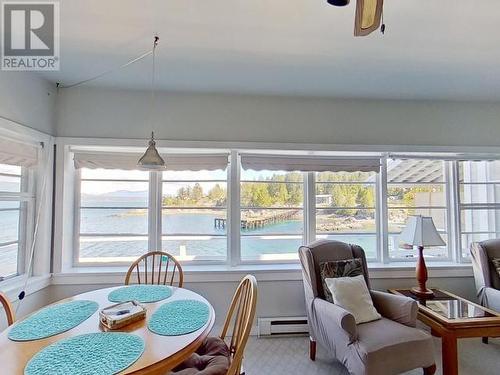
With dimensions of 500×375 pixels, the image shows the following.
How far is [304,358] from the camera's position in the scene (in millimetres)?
2521

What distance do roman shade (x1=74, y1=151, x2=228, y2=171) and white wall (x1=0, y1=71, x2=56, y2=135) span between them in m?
0.38

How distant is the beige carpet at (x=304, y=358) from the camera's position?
2332mm

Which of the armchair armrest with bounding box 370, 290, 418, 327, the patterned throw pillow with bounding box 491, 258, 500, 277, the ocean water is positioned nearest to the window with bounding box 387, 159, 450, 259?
the ocean water

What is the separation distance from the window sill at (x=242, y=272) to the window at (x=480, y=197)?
0.51 m

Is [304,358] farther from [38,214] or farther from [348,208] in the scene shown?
[38,214]

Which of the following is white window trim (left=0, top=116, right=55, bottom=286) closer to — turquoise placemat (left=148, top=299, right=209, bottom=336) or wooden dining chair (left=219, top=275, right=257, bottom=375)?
turquoise placemat (left=148, top=299, right=209, bottom=336)

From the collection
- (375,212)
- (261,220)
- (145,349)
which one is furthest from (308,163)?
(145,349)

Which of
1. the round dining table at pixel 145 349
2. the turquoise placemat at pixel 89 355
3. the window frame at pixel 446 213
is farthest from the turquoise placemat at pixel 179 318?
the window frame at pixel 446 213

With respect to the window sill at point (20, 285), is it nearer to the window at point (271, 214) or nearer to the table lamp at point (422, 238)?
the window at point (271, 214)

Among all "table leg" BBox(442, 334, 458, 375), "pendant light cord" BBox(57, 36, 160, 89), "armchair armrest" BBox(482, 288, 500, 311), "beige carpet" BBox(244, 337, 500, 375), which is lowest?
"beige carpet" BBox(244, 337, 500, 375)

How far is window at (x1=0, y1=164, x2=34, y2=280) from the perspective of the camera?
7.87 ft

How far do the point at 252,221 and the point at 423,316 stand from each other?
1.74 metres

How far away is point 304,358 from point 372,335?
775mm

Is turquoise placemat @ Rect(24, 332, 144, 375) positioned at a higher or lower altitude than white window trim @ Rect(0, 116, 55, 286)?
lower
